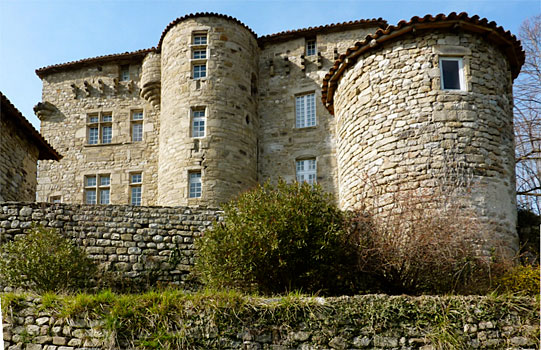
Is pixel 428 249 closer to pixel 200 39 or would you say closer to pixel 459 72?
pixel 459 72

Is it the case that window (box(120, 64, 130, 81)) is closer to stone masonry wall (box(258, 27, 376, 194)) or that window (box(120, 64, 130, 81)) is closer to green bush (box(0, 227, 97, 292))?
stone masonry wall (box(258, 27, 376, 194))

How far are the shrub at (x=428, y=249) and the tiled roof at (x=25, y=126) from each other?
9.11m

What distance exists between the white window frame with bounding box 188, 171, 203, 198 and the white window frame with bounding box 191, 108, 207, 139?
130 centimetres

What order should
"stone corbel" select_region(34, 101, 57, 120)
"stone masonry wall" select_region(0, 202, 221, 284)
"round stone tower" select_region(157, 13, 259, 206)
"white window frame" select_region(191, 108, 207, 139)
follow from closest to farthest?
1. "stone masonry wall" select_region(0, 202, 221, 284)
2. "round stone tower" select_region(157, 13, 259, 206)
3. "white window frame" select_region(191, 108, 207, 139)
4. "stone corbel" select_region(34, 101, 57, 120)

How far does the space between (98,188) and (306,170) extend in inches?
319

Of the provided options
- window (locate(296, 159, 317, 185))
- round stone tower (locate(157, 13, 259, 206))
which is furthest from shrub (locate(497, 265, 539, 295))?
window (locate(296, 159, 317, 185))

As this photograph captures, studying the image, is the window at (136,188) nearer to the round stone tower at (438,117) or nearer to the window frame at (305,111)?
the window frame at (305,111)

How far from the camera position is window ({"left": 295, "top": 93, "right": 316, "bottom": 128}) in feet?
67.9

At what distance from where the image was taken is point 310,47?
70.7 feet

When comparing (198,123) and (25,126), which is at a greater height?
(198,123)

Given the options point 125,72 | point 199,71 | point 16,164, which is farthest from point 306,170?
point 16,164

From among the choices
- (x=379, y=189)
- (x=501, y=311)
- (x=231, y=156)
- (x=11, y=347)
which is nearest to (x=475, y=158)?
(x=379, y=189)

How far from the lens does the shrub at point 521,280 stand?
8.87m

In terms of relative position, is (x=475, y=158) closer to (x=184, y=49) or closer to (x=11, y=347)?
(x=11, y=347)
